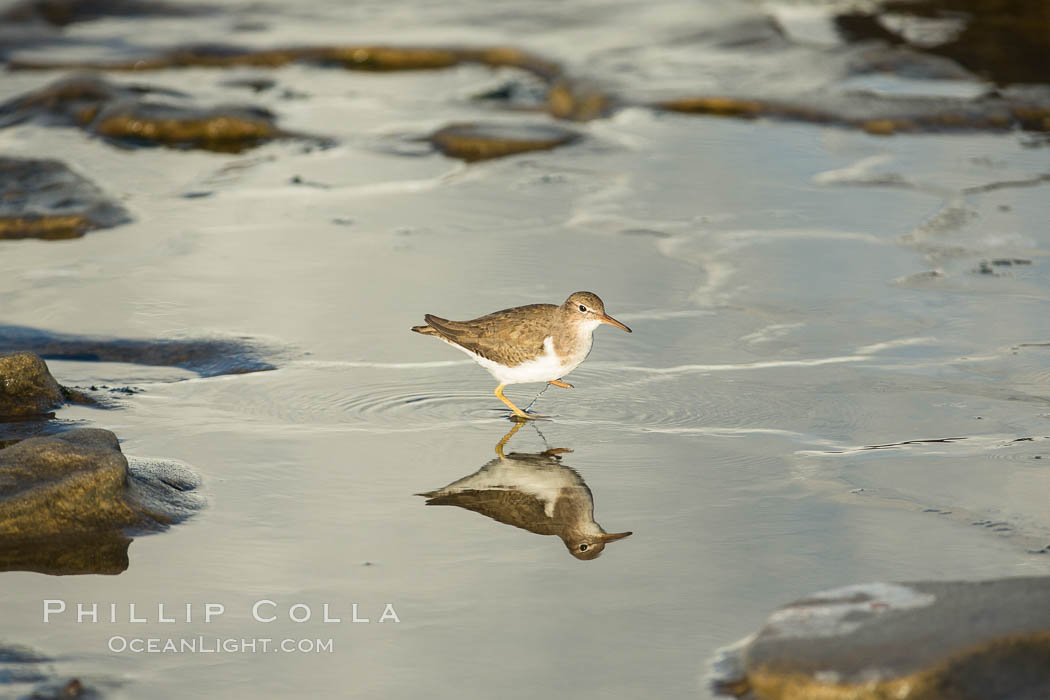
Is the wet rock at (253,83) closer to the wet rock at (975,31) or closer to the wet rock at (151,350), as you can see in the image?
the wet rock at (975,31)

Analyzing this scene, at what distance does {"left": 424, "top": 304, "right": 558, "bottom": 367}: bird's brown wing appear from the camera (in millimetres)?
6840

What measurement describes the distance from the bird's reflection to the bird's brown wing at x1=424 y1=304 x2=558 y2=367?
594 mm

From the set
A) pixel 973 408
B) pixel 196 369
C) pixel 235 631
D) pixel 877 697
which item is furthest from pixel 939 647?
pixel 196 369

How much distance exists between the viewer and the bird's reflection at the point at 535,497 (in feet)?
18.5

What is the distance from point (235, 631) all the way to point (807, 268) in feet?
18.1

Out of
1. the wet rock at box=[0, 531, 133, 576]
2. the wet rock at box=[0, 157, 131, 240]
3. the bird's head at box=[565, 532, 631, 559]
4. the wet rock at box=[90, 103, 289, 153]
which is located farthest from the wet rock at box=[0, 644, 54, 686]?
the wet rock at box=[90, 103, 289, 153]

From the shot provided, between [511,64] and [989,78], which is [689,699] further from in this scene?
[511,64]

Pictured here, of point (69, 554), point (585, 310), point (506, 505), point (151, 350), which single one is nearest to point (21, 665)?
point (69, 554)

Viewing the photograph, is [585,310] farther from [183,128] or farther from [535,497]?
[183,128]

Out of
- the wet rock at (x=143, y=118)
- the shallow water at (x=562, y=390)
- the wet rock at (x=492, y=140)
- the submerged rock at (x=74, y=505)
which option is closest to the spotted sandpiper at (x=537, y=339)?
the shallow water at (x=562, y=390)

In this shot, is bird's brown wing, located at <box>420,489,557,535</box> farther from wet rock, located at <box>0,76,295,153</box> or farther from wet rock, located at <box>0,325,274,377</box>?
wet rock, located at <box>0,76,295,153</box>

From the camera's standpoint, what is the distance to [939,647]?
4.20 meters

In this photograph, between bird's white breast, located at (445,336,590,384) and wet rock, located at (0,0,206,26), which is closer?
bird's white breast, located at (445,336,590,384)

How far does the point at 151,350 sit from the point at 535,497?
3.09 metres
